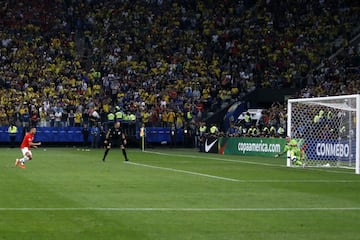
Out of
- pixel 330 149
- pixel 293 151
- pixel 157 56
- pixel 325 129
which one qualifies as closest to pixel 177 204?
pixel 293 151

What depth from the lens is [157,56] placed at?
5953 cm

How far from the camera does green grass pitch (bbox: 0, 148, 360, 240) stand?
14.1 m

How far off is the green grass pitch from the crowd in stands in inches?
971

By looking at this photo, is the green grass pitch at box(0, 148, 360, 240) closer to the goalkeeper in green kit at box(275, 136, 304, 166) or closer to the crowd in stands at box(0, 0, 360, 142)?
the goalkeeper in green kit at box(275, 136, 304, 166)

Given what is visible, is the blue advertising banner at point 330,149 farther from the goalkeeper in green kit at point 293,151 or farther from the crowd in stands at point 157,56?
the crowd in stands at point 157,56

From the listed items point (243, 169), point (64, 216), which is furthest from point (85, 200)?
point (243, 169)

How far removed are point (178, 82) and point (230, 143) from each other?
11.9m

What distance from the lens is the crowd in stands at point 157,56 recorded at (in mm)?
54875

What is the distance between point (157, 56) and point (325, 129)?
81.9 ft

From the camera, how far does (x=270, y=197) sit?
20.1 metres

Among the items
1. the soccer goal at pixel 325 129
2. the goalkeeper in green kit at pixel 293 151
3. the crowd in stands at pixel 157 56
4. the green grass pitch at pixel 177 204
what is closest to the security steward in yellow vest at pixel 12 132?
the crowd in stands at pixel 157 56

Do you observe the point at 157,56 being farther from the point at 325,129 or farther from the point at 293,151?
the point at 293,151

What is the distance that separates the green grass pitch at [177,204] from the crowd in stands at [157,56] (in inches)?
971

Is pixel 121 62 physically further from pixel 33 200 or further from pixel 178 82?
pixel 33 200
